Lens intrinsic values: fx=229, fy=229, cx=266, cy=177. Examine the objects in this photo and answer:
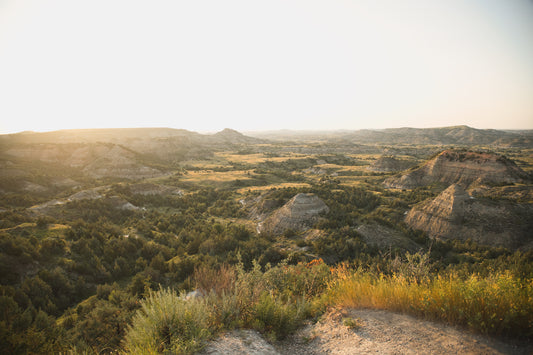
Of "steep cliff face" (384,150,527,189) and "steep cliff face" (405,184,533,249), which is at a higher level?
"steep cliff face" (384,150,527,189)

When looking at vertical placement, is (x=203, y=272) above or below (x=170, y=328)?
below

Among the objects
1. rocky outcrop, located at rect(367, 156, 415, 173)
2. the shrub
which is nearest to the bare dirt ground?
the shrub

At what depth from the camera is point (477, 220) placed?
24.0m

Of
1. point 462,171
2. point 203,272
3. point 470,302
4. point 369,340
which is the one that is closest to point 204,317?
point 369,340

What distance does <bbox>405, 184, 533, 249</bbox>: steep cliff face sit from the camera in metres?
22.4

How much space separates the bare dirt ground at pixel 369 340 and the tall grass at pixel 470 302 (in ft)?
0.62

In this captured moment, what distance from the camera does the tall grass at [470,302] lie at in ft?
13.2

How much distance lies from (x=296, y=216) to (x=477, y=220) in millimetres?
18811

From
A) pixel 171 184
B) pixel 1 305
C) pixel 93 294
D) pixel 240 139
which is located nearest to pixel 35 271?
pixel 93 294

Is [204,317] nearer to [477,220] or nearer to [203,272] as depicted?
[203,272]

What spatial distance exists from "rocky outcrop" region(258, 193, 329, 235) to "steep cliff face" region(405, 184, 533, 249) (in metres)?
11.4

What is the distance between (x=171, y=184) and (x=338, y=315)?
50.2 m

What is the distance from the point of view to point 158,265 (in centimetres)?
1738

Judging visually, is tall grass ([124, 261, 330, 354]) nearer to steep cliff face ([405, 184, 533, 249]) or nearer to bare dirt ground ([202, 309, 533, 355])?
bare dirt ground ([202, 309, 533, 355])
